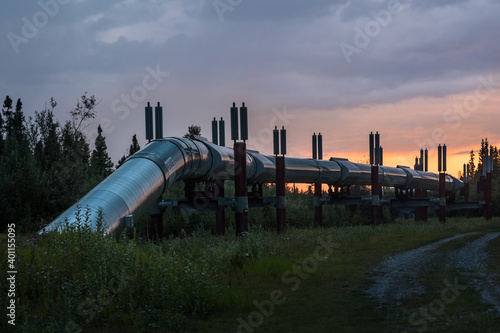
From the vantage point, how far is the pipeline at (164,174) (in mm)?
14461

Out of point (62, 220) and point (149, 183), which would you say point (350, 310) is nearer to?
point (62, 220)

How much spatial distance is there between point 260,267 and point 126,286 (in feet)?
14.3

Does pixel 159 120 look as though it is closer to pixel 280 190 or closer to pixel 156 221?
pixel 156 221

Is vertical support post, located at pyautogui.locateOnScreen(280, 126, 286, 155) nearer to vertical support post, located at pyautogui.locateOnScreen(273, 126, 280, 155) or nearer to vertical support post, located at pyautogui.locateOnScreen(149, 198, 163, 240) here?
vertical support post, located at pyautogui.locateOnScreen(273, 126, 280, 155)

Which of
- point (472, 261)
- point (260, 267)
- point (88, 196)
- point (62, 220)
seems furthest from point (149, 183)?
point (472, 261)

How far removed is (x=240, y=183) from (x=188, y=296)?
44.1 feet

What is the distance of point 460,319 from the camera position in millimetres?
9180

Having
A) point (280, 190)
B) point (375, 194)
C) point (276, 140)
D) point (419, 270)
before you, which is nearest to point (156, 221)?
point (280, 190)

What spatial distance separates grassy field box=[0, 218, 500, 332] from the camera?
920 cm

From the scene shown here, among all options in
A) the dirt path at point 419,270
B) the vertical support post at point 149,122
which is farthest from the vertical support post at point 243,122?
the dirt path at point 419,270

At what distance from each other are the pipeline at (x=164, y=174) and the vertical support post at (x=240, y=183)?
52cm

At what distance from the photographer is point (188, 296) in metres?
10.2

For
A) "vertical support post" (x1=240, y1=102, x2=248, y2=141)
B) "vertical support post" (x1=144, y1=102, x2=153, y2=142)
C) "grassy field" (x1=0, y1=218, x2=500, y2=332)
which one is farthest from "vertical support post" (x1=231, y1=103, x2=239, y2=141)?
"grassy field" (x1=0, y1=218, x2=500, y2=332)

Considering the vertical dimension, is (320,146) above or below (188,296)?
above
